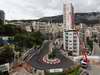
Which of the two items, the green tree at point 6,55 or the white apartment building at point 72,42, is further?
the white apartment building at point 72,42

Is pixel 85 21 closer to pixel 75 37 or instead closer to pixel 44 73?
pixel 75 37

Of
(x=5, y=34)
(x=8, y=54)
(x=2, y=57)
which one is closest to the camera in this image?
(x=2, y=57)

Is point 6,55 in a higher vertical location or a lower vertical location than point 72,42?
higher

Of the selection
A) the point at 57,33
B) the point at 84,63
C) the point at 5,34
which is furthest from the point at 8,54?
the point at 57,33

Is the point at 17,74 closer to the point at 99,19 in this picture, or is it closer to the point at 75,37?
the point at 75,37

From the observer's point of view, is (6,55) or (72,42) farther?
(72,42)

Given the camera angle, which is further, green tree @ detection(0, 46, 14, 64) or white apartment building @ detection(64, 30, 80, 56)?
white apartment building @ detection(64, 30, 80, 56)

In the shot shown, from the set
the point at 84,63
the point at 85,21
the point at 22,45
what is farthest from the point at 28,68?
the point at 85,21

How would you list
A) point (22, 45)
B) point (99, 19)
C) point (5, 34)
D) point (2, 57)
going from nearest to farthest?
point (2, 57) → point (22, 45) → point (5, 34) → point (99, 19)

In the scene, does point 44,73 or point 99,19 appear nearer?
point 44,73

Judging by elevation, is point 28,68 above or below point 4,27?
below
